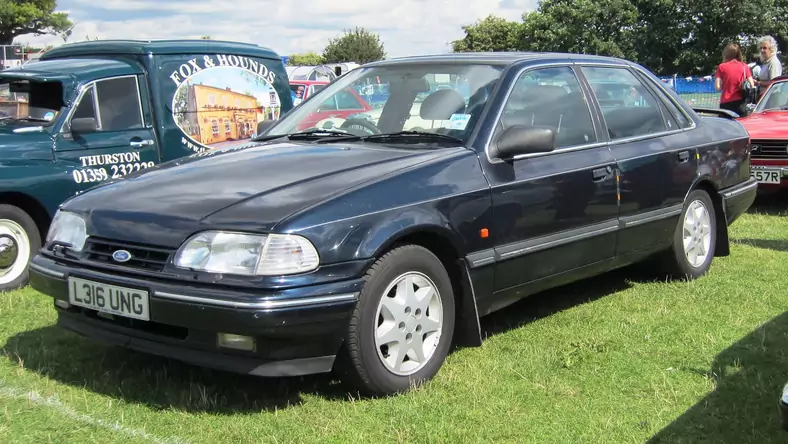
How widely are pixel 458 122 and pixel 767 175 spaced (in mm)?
5472

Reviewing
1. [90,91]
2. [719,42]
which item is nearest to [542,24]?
[719,42]

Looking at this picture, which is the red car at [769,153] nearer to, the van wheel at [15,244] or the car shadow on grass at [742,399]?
the car shadow on grass at [742,399]

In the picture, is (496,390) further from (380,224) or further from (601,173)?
(601,173)

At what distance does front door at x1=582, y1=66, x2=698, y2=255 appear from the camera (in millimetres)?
4883

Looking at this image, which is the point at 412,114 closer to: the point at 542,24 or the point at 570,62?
the point at 570,62

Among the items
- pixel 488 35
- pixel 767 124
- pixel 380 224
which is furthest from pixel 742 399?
pixel 488 35

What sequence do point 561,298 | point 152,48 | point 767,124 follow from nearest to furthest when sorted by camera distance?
point 561,298, point 152,48, point 767,124

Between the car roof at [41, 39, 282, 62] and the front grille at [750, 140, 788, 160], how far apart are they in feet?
17.0

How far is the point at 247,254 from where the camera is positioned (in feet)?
10.4

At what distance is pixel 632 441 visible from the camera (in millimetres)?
3104

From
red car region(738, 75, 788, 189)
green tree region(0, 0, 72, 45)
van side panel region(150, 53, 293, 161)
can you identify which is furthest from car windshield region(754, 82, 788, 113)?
green tree region(0, 0, 72, 45)

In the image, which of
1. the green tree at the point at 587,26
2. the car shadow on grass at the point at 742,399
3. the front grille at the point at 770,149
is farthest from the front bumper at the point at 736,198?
the green tree at the point at 587,26

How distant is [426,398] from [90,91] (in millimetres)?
4222

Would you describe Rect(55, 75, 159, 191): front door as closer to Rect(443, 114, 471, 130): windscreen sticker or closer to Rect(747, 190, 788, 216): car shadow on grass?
Rect(443, 114, 471, 130): windscreen sticker
